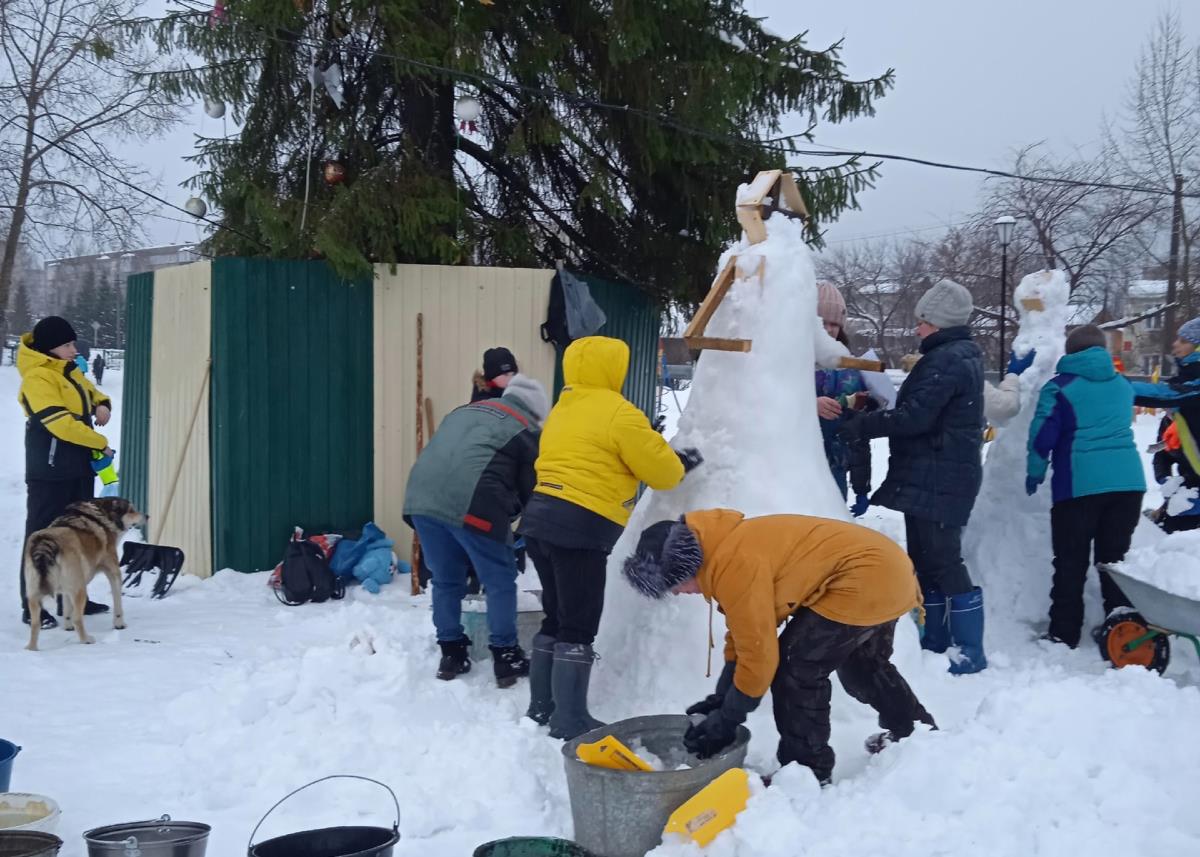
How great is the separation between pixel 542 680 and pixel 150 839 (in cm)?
184

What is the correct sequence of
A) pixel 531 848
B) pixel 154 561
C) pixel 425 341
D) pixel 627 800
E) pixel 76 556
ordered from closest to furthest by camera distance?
1. pixel 531 848
2. pixel 627 800
3. pixel 76 556
4. pixel 154 561
5. pixel 425 341

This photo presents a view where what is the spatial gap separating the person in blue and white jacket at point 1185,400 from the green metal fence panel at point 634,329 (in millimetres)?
3846

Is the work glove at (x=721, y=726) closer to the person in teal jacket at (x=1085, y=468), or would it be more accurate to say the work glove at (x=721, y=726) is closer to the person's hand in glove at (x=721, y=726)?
the person's hand in glove at (x=721, y=726)

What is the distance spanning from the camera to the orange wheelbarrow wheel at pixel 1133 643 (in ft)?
17.9

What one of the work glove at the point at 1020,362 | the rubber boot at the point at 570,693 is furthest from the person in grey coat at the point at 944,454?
the rubber boot at the point at 570,693

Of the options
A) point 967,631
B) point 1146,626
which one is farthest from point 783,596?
point 1146,626

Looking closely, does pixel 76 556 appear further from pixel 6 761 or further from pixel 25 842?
pixel 25 842

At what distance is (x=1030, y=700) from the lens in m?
3.59

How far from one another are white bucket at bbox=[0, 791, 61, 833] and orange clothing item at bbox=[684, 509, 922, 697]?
2.23m

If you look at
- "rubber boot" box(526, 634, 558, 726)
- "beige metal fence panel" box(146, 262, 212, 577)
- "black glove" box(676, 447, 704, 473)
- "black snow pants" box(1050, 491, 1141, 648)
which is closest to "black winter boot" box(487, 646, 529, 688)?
"rubber boot" box(526, 634, 558, 726)

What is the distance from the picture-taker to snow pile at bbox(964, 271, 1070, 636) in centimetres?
626

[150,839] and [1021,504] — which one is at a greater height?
[1021,504]

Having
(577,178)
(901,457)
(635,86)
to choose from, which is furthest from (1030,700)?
(577,178)

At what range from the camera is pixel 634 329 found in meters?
9.38
